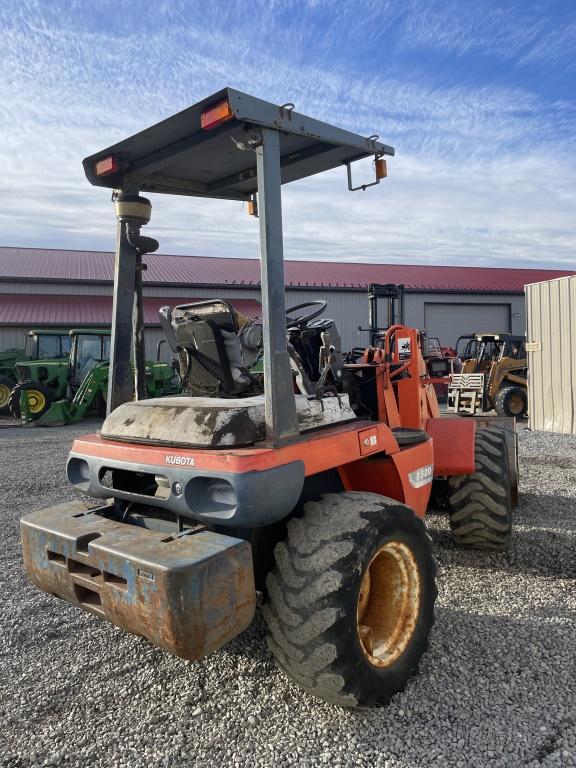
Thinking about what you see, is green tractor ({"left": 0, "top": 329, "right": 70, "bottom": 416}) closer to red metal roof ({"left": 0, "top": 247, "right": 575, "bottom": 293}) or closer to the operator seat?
red metal roof ({"left": 0, "top": 247, "right": 575, "bottom": 293})

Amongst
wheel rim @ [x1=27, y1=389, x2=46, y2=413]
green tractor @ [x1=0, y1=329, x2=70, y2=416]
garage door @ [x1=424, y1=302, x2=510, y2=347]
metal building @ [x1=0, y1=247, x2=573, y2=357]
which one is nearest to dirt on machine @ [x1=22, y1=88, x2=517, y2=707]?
wheel rim @ [x1=27, y1=389, x2=46, y2=413]

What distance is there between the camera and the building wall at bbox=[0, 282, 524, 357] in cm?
2233

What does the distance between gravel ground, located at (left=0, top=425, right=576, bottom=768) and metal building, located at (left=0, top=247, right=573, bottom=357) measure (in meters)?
16.9

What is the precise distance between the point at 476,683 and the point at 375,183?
8.56 ft

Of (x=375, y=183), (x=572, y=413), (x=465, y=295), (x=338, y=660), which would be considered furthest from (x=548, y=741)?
(x=465, y=295)

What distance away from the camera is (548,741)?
2.44 meters

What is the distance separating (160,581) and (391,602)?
1254mm

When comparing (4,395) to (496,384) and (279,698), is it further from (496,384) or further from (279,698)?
(279,698)

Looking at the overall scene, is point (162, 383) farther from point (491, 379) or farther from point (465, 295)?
point (465, 295)

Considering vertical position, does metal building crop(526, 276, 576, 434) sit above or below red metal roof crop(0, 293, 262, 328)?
below

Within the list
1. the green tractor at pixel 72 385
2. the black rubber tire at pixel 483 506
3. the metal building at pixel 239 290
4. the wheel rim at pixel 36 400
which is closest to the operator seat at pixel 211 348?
the black rubber tire at pixel 483 506

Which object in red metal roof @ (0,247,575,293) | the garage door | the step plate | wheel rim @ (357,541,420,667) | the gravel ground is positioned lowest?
the gravel ground

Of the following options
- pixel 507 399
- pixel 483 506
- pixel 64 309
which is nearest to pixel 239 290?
pixel 64 309

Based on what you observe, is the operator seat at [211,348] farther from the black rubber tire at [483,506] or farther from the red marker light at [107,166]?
the black rubber tire at [483,506]
